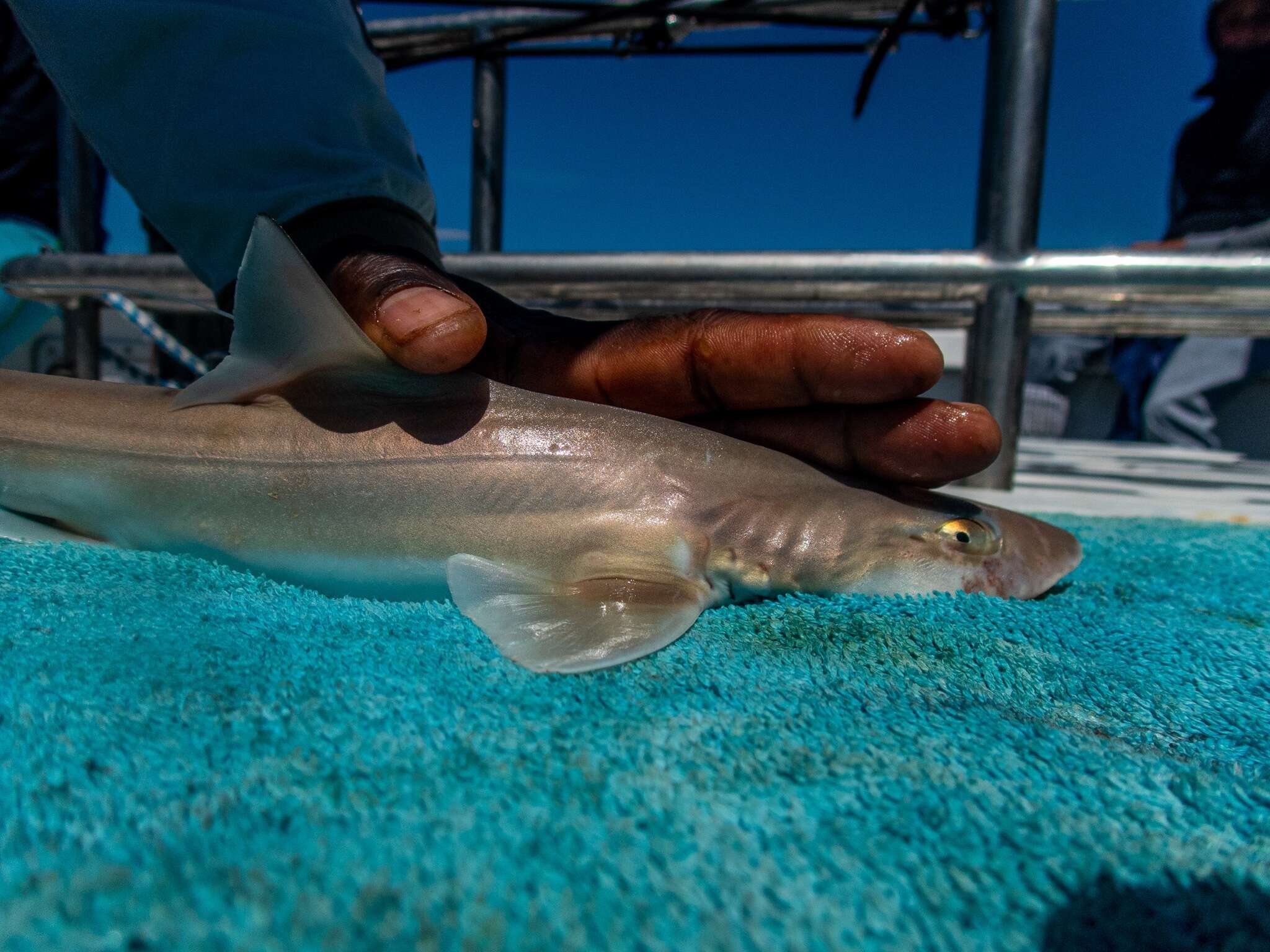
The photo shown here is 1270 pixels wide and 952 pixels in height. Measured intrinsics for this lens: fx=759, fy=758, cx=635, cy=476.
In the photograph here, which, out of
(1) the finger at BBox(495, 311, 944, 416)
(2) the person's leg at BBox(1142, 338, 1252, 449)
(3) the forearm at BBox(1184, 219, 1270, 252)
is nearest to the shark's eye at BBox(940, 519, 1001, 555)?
(1) the finger at BBox(495, 311, 944, 416)

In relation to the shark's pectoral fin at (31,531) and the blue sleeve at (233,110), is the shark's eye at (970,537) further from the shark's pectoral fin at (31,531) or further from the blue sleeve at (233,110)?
the shark's pectoral fin at (31,531)

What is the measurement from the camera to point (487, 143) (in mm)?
3367

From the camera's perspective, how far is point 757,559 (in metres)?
1.21

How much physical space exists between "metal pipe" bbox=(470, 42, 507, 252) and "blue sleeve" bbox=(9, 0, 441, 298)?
1614mm

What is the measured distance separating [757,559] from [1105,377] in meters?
8.04

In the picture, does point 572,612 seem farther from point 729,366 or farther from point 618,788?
point 729,366

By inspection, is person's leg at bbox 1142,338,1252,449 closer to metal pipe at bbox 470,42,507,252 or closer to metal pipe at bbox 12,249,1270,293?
metal pipe at bbox 12,249,1270,293

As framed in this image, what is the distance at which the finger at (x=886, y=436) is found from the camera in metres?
1.23

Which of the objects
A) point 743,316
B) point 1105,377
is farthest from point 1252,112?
point 743,316

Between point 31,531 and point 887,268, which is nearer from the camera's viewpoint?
point 31,531

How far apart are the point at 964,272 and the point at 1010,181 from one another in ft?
0.88

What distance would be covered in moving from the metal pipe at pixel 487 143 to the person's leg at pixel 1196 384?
6.15 meters

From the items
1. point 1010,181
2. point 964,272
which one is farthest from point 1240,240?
point 964,272

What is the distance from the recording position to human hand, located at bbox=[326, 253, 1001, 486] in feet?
3.47
